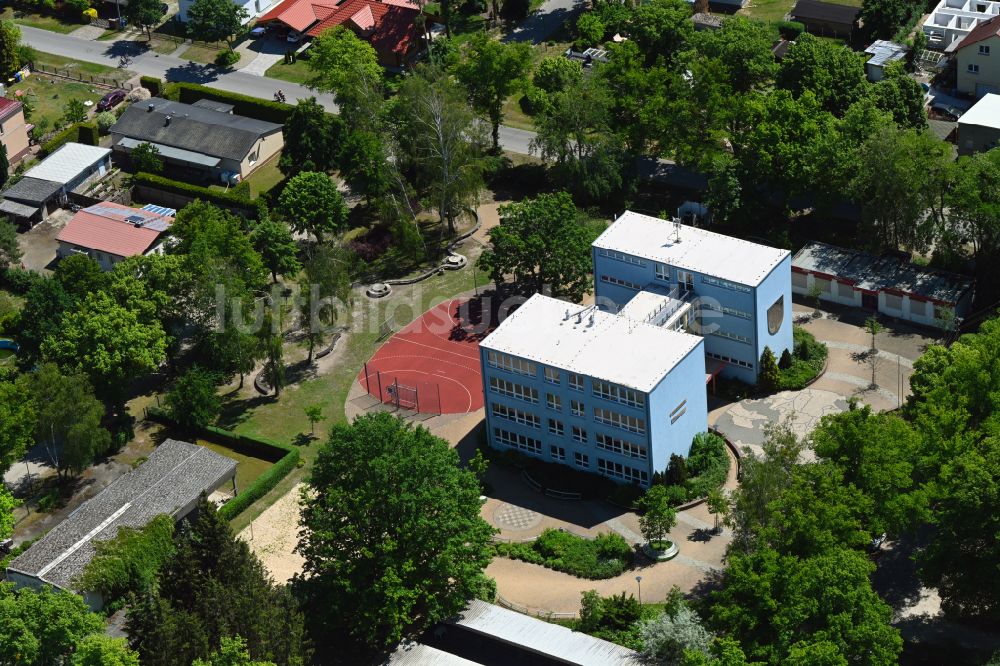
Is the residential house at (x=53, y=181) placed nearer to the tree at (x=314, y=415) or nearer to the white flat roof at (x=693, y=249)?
the tree at (x=314, y=415)

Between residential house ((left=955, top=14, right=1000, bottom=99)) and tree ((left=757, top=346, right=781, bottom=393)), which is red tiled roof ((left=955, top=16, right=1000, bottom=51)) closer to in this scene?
residential house ((left=955, top=14, right=1000, bottom=99))

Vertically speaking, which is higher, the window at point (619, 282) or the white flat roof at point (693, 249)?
the white flat roof at point (693, 249)

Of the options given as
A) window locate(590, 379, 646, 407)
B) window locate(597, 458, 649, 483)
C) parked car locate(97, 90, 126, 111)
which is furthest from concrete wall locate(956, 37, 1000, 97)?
parked car locate(97, 90, 126, 111)

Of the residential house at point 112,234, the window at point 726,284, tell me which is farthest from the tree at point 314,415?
the window at point 726,284

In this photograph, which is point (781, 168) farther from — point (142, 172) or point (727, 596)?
point (142, 172)

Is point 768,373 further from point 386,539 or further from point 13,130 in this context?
point 13,130

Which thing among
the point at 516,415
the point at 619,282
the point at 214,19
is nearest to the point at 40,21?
the point at 214,19
